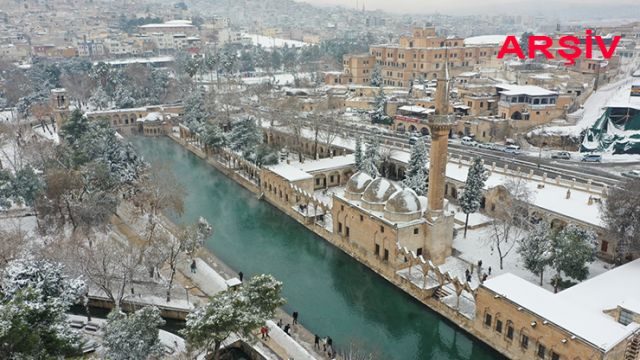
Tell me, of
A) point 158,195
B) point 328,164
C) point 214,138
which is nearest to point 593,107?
point 328,164

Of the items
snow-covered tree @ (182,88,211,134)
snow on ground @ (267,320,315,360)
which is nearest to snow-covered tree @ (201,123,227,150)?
snow-covered tree @ (182,88,211,134)

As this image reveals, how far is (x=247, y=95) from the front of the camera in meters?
73.6

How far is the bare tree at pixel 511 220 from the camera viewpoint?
28016mm

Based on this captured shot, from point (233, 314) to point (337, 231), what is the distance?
52.7 ft

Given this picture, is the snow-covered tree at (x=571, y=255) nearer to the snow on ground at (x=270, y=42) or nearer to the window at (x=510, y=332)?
the window at (x=510, y=332)

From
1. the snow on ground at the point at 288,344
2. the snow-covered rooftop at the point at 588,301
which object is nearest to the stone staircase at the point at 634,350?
the snow-covered rooftop at the point at 588,301

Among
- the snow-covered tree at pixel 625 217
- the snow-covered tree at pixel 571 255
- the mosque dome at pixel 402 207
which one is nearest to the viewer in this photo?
the snow-covered tree at pixel 571 255

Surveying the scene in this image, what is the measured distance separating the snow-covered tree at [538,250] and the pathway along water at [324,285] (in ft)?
16.9

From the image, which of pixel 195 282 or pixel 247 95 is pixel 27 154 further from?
pixel 247 95

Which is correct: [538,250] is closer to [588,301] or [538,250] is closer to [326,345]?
[588,301]

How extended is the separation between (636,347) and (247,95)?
63.0 m

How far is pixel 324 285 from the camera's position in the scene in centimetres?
2805

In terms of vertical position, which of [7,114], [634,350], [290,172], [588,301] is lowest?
[634,350]

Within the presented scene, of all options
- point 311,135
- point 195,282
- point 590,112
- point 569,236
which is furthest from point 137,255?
point 590,112
